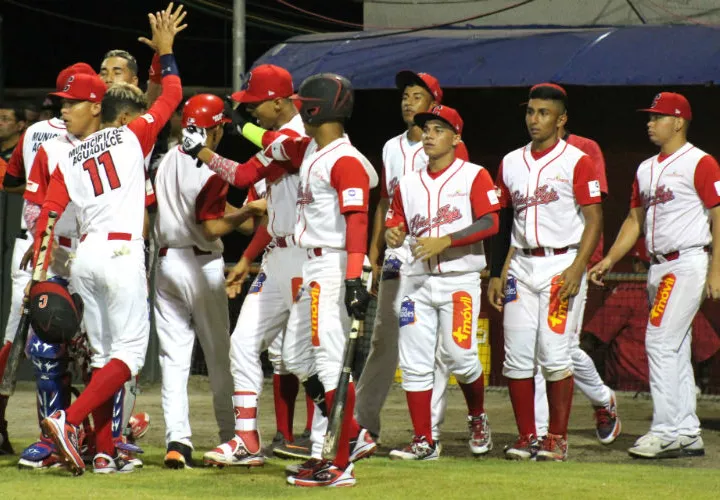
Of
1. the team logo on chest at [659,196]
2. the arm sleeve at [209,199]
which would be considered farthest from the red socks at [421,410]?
the team logo on chest at [659,196]

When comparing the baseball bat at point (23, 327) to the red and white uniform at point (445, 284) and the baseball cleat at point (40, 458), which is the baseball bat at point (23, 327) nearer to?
the baseball cleat at point (40, 458)

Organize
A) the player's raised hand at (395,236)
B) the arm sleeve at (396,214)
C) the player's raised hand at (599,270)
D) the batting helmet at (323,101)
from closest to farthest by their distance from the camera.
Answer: the batting helmet at (323,101) < the player's raised hand at (395,236) < the arm sleeve at (396,214) < the player's raised hand at (599,270)

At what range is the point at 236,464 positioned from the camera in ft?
26.7

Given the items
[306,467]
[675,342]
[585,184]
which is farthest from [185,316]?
[675,342]

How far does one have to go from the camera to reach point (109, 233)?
305 inches

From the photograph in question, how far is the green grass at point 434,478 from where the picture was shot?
7.20 metres

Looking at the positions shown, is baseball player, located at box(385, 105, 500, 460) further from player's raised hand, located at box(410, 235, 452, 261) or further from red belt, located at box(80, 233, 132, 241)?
red belt, located at box(80, 233, 132, 241)

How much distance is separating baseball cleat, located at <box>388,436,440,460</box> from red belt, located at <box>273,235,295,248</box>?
144 centimetres

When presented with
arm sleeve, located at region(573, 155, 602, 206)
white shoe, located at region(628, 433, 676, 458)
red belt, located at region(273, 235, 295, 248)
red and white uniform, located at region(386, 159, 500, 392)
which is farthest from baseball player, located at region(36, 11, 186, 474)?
white shoe, located at region(628, 433, 676, 458)

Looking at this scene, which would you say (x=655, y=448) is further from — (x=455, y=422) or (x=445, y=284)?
(x=455, y=422)

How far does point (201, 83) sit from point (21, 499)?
1469cm

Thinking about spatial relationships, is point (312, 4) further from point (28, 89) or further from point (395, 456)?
point (395, 456)

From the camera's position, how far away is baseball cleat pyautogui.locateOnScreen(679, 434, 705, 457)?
902 centimetres

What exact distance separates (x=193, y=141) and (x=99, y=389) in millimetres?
1447
